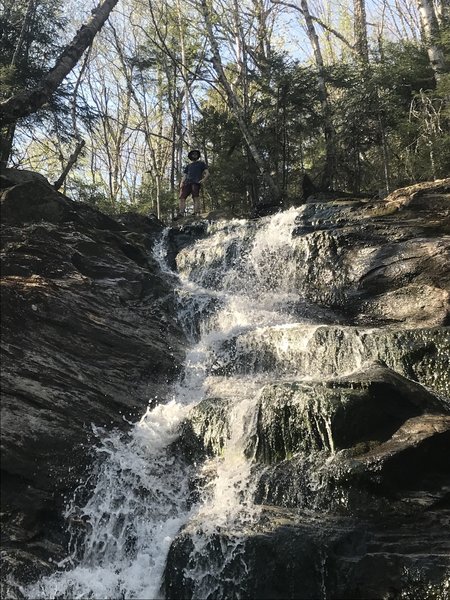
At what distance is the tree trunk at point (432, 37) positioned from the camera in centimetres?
1306

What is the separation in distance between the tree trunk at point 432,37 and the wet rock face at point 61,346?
8.40m

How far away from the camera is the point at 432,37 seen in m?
13.0

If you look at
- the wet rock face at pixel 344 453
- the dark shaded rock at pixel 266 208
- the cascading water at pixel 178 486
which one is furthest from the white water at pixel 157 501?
the dark shaded rock at pixel 266 208

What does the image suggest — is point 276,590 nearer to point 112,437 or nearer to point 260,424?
point 260,424

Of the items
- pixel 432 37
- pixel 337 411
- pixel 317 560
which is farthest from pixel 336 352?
pixel 432 37

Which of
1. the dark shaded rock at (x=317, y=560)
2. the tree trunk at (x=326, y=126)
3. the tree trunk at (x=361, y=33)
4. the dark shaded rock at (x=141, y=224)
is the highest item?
the tree trunk at (x=361, y=33)

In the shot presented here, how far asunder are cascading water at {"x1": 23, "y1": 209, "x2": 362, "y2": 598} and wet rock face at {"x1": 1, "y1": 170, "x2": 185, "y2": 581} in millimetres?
278

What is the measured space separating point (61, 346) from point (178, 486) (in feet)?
8.18

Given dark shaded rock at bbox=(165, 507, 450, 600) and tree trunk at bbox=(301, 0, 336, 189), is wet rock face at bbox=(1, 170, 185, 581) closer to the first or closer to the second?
dark shaded rock at bbox=(165, 507, 450, 600)

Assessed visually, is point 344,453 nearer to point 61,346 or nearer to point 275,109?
point 61,346

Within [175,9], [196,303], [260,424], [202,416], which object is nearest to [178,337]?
[196,303]

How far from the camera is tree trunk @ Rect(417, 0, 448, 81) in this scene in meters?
13.1

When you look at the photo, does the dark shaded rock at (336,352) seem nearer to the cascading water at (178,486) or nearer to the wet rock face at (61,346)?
the cascading water at (178,486)

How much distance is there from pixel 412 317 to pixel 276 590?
5414mm
